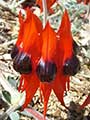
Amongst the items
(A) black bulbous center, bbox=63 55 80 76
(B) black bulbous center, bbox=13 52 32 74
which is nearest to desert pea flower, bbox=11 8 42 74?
(B) black bulbous center, bbox=13 52 32 74

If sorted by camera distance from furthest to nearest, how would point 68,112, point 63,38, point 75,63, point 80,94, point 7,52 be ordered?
point 7,52
point 80,94
point 68,112
point 75,63
point 63,38

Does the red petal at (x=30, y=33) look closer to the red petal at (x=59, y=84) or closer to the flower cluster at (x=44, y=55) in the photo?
the flower cluster at (x=44, y=55)

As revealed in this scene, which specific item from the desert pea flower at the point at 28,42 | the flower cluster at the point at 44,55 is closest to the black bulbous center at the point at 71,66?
the flower cluster at the point at 44,55

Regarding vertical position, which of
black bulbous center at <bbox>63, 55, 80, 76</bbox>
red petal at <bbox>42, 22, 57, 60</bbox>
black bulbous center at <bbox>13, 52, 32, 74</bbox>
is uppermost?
red petal at <bbox>42, 22, 57, 60</bbox>

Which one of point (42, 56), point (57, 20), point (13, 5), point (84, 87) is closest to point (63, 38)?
point (42, 56)

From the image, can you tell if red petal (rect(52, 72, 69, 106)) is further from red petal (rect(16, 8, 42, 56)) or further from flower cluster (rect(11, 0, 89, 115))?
red petal (rect(16, 8, 42, 56))

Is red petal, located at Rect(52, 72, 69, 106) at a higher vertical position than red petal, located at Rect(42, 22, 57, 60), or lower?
lower

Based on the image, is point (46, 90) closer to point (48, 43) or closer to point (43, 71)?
point (43, 71)

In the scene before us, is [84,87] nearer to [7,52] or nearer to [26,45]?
[7,52]
